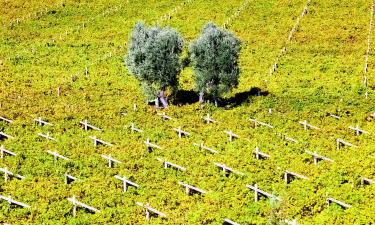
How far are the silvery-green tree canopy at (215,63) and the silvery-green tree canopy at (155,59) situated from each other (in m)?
1.99

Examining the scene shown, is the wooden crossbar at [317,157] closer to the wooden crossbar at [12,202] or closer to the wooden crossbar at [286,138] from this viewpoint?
the wooden crossbar at [286,138]

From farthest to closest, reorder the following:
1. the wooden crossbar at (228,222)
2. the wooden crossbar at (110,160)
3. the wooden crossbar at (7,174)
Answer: the wooden crossbar at (110,160) < the wooden crossbar at (7,174) < the wooden crossbar at (228,222)

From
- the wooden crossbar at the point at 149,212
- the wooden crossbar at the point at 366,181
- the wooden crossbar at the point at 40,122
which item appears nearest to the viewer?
the wooden crossbar at the point at 149,212

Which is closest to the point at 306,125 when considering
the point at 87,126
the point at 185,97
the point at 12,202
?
the point at 185,97

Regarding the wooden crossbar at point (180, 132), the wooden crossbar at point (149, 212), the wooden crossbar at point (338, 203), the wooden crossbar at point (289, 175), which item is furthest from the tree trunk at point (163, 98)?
the wooden crossbar at point (338, 203)

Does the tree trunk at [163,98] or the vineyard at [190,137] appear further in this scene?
the tree trunk at [163,98]

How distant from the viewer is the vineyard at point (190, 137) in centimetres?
3183

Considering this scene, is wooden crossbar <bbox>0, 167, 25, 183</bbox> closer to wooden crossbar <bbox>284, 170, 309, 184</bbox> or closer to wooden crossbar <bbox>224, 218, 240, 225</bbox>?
wooden crossbar <bbox>224, 218, 240, 225</bbox>

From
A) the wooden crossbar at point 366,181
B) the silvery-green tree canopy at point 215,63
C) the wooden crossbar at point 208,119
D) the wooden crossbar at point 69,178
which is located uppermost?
the silvery-green tree canopy at point 215,63

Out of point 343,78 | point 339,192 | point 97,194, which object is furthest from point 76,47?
point 339,192

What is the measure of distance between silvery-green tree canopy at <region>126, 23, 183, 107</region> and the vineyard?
201 centimetres

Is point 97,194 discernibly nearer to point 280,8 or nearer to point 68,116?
point 68,116

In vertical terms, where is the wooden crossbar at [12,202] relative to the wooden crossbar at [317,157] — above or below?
below

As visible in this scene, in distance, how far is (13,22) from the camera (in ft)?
277
